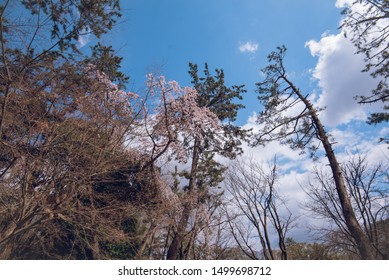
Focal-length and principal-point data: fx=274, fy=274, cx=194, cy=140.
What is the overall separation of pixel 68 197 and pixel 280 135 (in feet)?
22.4

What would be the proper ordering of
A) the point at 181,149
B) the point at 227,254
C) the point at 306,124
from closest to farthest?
the point at 306,124
the point at 181,149
the point at 227,254

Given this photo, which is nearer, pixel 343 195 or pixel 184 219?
pixel 343 195

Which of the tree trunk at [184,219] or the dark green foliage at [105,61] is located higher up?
the dark green foliage at [105,61]

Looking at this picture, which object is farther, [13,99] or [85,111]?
[85,111]

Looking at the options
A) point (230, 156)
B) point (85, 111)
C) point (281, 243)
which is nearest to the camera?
point (85, 111)

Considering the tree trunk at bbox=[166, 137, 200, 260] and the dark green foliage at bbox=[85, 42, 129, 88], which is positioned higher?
the dark green foliage at bbox=[85, 42, 129, 88]

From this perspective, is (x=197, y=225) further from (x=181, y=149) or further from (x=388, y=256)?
(x=388, y=256)

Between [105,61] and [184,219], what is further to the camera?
[184,219]

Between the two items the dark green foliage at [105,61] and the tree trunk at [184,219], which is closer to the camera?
the dark green foliage at [105,61]

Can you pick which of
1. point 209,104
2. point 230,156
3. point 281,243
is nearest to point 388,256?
point 281,243

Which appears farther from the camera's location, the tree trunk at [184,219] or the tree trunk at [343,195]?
the tree trunk at [184,219]

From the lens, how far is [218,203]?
51.8ft

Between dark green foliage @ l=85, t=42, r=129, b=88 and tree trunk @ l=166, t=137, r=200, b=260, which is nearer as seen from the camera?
dark green foliage @ l=85, t=42, r=129, b=88

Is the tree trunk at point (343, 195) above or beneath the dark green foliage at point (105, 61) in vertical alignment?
beneath
